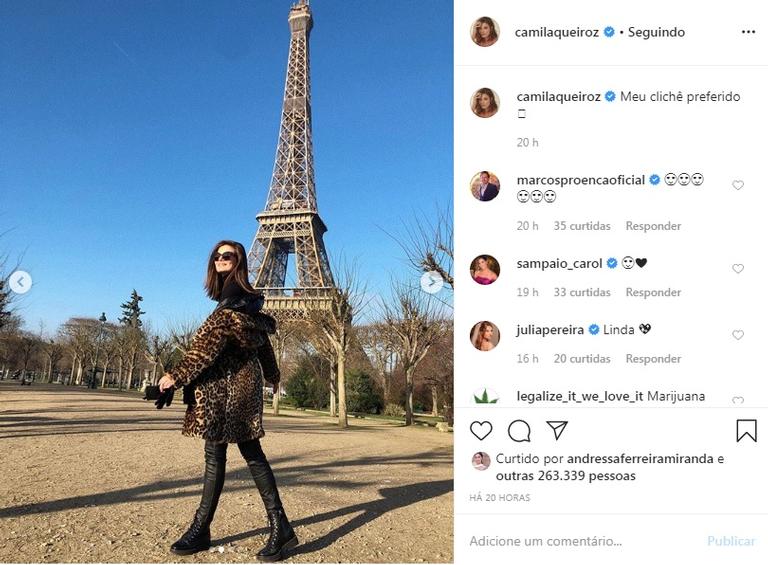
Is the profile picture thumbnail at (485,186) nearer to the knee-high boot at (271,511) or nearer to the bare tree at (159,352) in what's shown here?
the knee-high boot at (271,511)

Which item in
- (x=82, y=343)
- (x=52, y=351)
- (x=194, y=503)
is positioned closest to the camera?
(x=194, y=503)

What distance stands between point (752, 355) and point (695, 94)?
4.01ft

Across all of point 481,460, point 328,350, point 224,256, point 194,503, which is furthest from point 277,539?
point 328,350

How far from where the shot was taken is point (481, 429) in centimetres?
225

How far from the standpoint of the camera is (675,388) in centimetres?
221

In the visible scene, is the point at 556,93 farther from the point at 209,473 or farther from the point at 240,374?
the point at 209,473

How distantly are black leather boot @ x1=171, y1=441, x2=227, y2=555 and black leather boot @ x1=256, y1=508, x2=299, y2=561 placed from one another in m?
0.34

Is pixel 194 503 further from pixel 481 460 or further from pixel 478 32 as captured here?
pixel 478 32

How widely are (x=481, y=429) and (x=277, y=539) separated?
1.50m

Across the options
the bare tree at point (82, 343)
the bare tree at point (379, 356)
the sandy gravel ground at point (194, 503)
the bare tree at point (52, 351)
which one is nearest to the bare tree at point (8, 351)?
the bare tree at point (52, 351)

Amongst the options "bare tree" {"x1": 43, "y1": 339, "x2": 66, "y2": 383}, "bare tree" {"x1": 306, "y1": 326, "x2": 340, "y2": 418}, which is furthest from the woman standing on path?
"bare tree" {"x1": 43, "y1": 339, "x2": 66, "y2": 383}

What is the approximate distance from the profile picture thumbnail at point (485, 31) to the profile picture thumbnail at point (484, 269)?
106 centimetres

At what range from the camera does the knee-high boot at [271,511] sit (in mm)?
2875

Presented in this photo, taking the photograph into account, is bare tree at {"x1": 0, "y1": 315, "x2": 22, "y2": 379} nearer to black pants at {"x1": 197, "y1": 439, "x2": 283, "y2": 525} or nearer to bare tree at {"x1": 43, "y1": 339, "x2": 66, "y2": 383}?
bare tree at {"x1": 43, "y1": 339, "x2": 66, "y2": 383}
